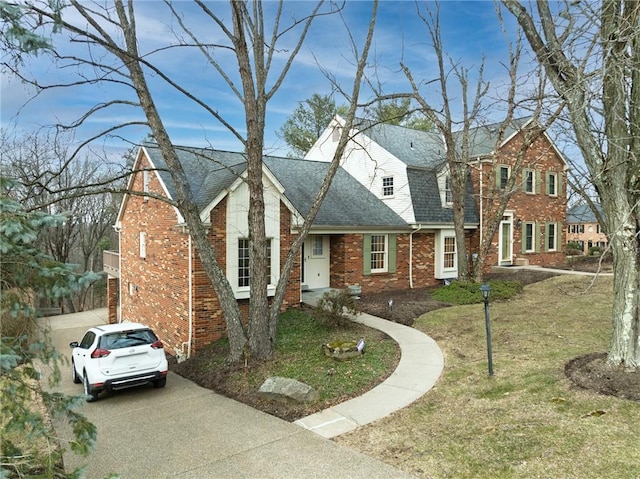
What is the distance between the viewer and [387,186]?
18.8 m

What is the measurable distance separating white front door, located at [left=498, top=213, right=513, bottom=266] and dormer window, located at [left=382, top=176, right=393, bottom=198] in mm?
7455

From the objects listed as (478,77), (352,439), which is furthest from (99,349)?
(478,77)

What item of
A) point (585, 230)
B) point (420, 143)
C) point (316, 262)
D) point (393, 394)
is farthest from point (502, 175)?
point (585, 230)

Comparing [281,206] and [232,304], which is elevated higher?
[281,206]

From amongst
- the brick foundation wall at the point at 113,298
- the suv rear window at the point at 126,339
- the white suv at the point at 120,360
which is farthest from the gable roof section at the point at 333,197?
the brick foundation wall at the point at 113,298

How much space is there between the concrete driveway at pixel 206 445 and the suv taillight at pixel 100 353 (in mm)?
1028

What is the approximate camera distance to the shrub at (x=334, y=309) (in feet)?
38.3

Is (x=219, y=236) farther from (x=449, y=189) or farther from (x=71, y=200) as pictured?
(x=71, y=200)

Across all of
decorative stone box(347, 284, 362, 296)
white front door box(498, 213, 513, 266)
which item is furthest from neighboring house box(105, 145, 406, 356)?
white front door box(498, 213, 513, 266)

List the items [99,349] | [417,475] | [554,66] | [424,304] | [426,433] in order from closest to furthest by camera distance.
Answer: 1. [417,475]
2. [426,433]
3. [554,66]
4. [99,349]
5. [424,304]

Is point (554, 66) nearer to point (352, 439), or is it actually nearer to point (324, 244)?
point (352, 439)

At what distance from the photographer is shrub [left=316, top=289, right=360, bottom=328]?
11.7 metres

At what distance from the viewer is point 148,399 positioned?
9.09 m

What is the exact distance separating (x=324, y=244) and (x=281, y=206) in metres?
3.69
